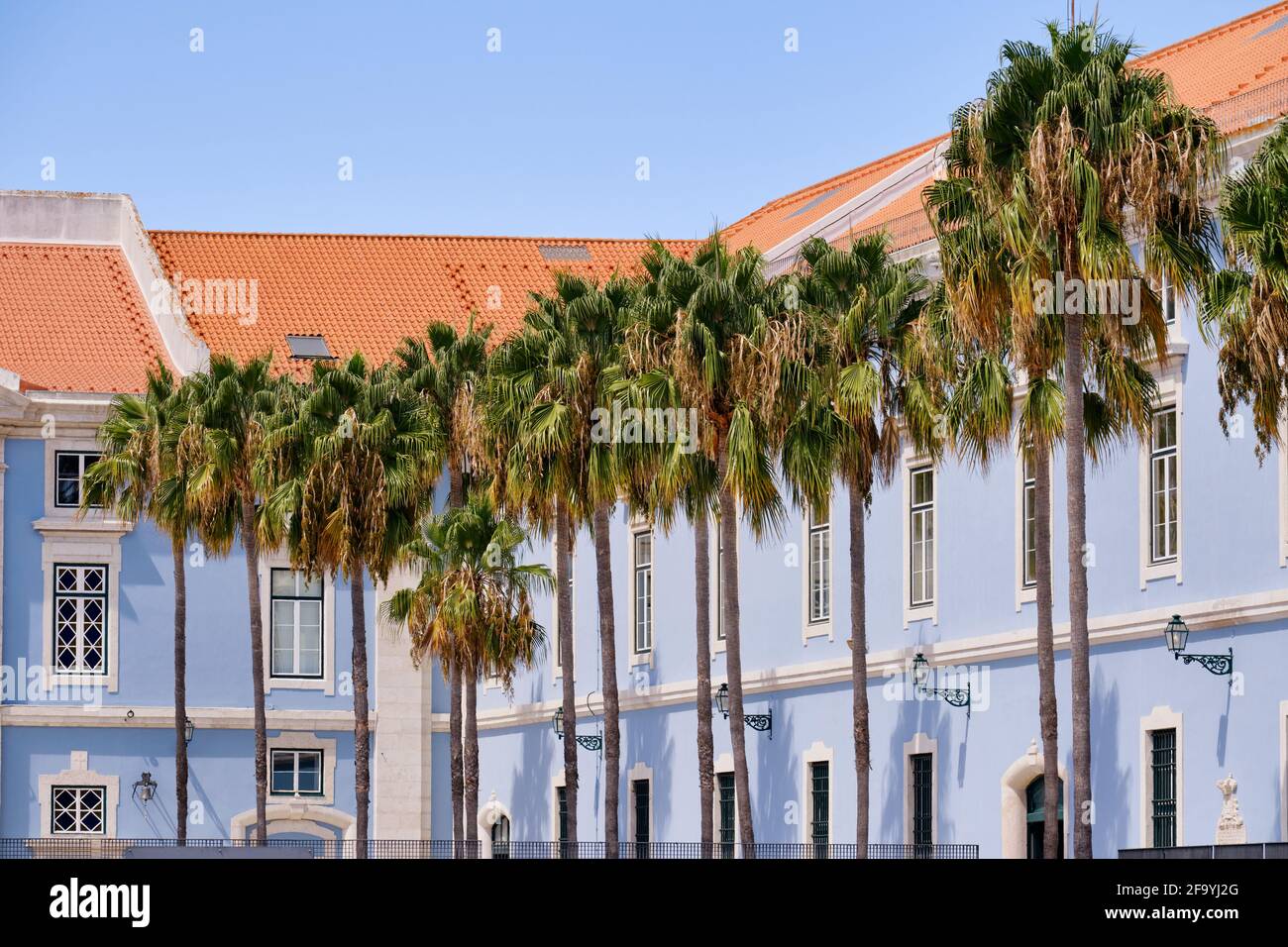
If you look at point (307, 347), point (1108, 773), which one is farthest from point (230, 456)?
point (1108, 773)

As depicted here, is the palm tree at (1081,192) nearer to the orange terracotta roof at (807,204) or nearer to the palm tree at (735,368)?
the palm tree at (735,368)

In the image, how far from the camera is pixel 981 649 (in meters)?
36.4

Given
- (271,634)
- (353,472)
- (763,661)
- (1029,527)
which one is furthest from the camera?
(271,634)

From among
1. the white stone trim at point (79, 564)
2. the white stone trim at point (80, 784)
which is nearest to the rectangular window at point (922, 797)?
the white stone trim at point (80, 784)

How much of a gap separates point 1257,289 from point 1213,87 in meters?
11.8

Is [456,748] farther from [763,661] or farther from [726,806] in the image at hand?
[763,661]

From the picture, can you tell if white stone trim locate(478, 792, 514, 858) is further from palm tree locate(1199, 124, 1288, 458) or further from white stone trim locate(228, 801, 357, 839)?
palm tree locate(1199, 124, 1288, 458)

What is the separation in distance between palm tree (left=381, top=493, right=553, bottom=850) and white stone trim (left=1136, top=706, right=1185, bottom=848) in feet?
37.8

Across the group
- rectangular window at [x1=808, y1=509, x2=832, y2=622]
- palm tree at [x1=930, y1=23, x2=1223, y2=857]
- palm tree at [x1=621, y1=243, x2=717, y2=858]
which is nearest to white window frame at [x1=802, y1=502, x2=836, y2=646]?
rectangular window at [x1=808, y1=509, x2=832, y2=622]

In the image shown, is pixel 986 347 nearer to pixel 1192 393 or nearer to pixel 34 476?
pixel 1192 393

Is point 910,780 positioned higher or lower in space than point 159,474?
lower

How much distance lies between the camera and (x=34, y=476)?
49969 mm

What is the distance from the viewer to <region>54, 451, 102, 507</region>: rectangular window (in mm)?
50094
